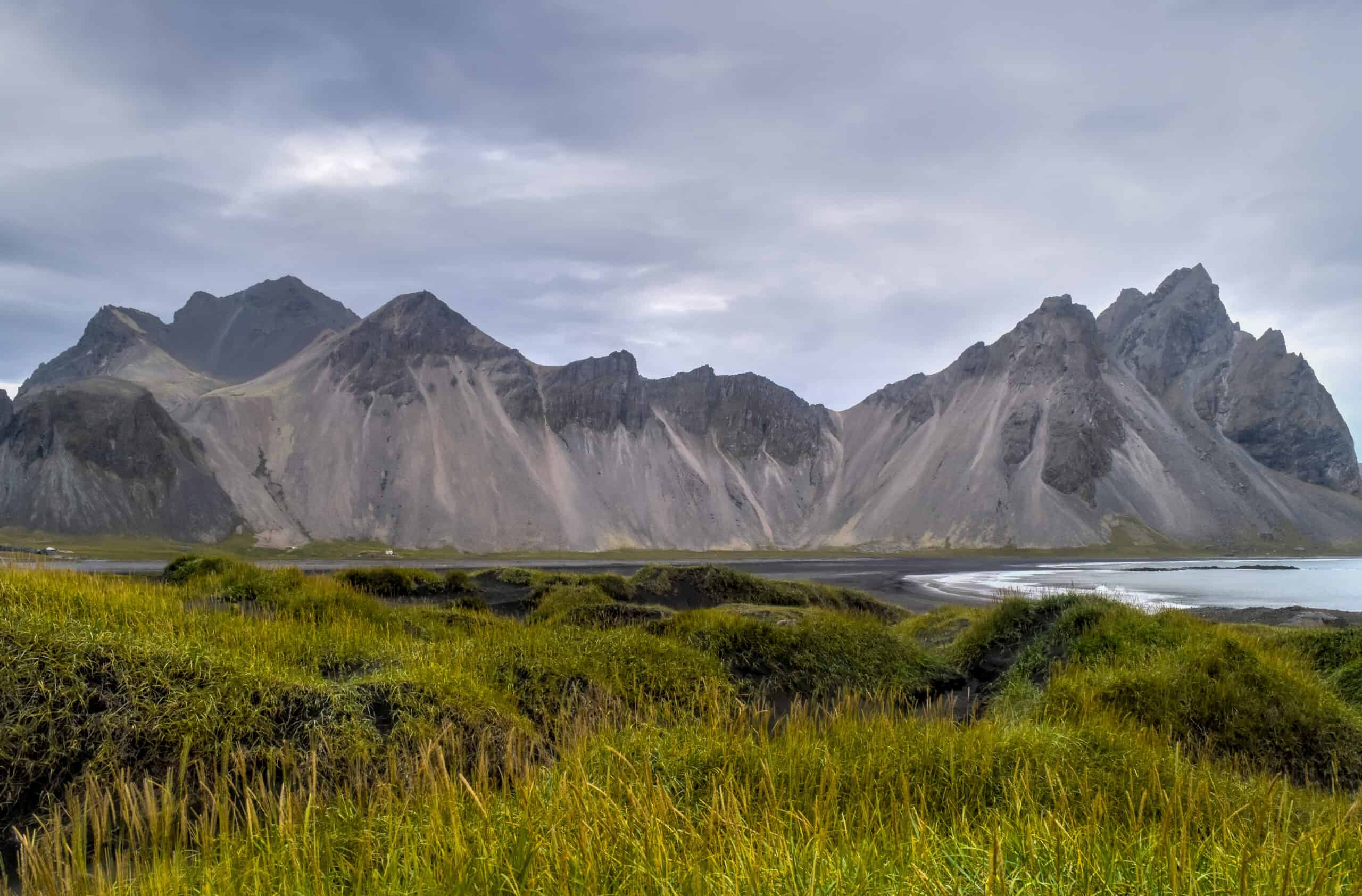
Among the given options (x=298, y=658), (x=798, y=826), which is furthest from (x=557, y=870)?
(x=298, y=658)

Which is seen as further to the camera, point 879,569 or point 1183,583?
point 879,569

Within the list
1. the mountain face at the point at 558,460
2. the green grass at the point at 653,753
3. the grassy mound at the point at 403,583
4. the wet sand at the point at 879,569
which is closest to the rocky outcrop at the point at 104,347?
the mountain face at the point at 558,460

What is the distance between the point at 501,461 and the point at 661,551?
39.0 meters

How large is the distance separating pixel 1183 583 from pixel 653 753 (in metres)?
85.1

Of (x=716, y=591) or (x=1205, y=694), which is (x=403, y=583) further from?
(x=1205, y=694)

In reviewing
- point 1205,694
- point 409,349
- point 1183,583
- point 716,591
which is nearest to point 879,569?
point 1183,583

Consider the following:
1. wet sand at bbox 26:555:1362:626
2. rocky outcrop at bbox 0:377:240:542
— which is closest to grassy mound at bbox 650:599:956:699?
wet sand at bbox 26:555:1362:626

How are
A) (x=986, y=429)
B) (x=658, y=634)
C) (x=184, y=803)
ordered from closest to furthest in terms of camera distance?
(x=184, y=803), (x=658, y=634), (x=986, y=429)

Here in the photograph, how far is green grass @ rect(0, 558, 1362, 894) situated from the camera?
4746 mm

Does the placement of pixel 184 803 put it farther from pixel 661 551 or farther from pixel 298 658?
pixel 661 551

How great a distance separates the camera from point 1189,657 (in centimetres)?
1323

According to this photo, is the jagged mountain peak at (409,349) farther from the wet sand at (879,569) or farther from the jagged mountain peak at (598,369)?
the wet sand at (879,569)

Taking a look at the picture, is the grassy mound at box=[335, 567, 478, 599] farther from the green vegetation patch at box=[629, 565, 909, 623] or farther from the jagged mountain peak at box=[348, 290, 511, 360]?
the jagged mountain peak at box=[348, 290, 511, 360]

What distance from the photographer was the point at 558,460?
16888cm
